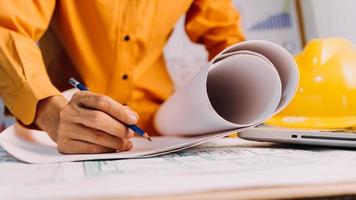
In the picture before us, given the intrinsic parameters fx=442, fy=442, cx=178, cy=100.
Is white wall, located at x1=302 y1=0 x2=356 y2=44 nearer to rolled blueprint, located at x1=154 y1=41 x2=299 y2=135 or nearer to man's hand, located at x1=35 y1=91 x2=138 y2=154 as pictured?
rolled blueprint, located at x1=154 y1=41 x2=299 y2=135

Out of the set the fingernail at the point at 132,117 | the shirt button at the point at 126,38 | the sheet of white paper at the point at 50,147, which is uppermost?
the shirt button at the point at 126,38

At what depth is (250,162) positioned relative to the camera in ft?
1.26

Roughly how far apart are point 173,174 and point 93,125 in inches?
7.3

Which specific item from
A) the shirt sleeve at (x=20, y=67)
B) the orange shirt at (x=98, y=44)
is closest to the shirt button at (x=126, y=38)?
the orange shirt at (x=98, y=44)

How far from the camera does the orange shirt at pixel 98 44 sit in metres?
0.59

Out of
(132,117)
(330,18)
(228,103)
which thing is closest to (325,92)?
(228,103)

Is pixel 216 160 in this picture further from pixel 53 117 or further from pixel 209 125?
pixel 53 117

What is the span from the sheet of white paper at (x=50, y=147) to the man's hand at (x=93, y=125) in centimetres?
2

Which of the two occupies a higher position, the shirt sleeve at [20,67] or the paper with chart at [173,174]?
the shirt sleeve at [20,67]

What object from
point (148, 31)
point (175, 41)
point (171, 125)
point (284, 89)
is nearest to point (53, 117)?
point (171, 125)

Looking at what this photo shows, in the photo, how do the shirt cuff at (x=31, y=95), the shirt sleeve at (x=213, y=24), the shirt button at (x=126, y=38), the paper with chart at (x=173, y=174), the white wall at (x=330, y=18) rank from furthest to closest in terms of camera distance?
the white wall at (x=330, y=18) → the shirt sleeve at (x=213, y=24) → the shirt button at (x=126, y=38) → the shirt cuff at (x=31, y=95) → the paper with chart at (x=173, y=174)

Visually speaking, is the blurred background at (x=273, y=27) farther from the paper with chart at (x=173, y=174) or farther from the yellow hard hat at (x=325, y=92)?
the paper with chart at (x=173, y=174)

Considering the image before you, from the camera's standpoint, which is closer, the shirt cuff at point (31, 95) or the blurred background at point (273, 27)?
the shirt cuff at point (31, 95)

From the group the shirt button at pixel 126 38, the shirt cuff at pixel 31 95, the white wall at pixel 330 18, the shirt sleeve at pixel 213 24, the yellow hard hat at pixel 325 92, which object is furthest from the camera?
the white wall at pixel 330 18
